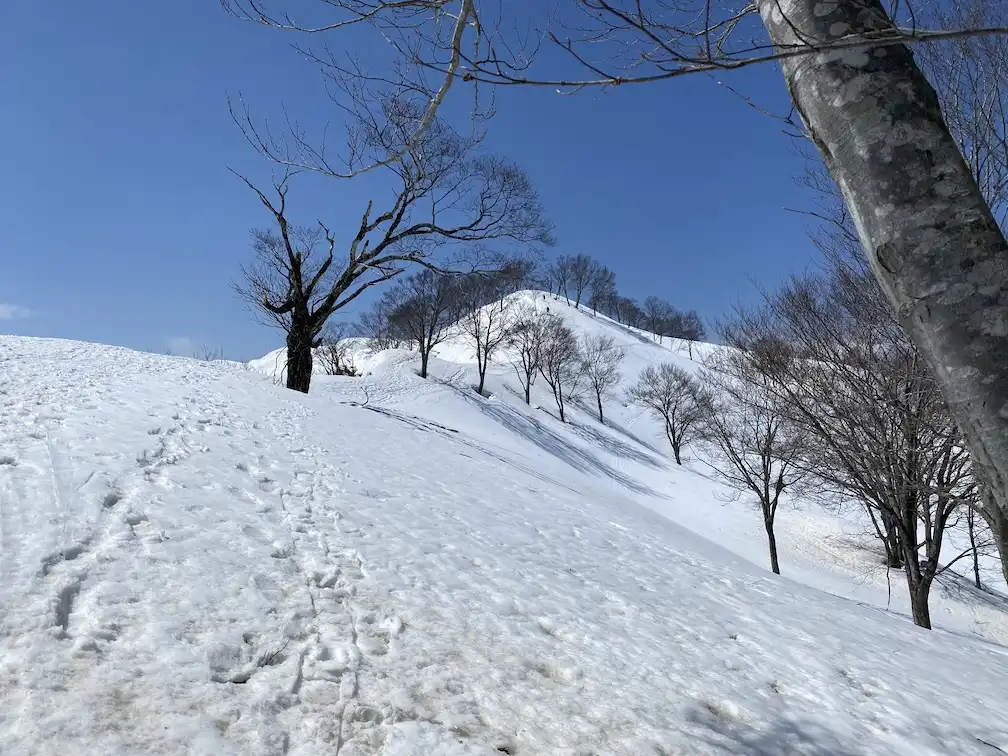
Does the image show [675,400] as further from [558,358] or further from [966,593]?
[966,593]

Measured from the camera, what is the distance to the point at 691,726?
2.17 meters

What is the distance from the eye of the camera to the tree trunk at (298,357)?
12.5 metres

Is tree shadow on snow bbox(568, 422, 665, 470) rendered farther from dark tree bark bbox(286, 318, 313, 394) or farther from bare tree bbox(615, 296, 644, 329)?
bare tree bbox(615, 296, 644, 329)

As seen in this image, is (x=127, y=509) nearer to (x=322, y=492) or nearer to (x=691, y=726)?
(x=322, y=492)

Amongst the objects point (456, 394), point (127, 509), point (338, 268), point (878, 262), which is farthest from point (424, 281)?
point (878, 262)

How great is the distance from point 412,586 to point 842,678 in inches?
96.4

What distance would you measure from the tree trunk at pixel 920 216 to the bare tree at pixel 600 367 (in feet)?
129

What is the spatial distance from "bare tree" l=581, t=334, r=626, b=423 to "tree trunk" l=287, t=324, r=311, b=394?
29.9 metres

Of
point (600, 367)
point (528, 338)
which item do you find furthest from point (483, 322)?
point (600, 367)

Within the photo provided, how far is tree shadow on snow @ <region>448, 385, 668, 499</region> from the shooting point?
20692 mm

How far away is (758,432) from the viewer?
1608cm

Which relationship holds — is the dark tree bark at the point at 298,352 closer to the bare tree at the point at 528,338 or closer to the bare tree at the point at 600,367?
the bare tree at the point at 528,338

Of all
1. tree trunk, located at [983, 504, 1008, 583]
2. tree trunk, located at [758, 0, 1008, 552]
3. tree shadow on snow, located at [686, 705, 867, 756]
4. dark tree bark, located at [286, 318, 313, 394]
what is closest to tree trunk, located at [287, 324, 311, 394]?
dark tree bark, located at [286, 318, 313, 394]

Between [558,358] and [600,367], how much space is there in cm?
752
